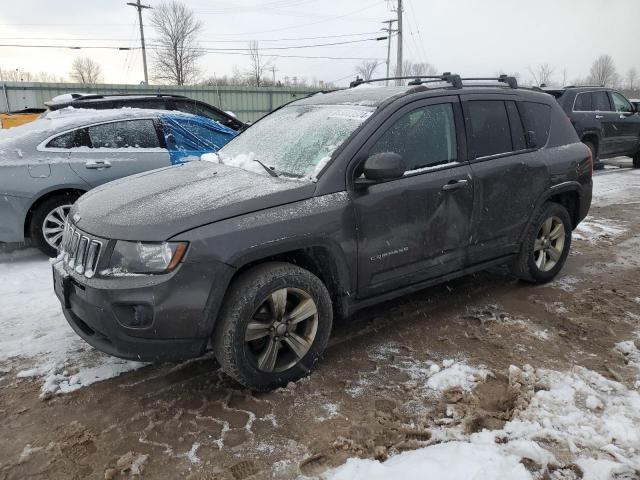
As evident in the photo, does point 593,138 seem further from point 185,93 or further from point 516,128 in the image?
point 185,93

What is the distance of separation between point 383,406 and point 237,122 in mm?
6381

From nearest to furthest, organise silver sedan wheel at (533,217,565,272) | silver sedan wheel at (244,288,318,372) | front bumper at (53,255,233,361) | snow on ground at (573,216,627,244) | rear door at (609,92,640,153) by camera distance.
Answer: front bumper at (53,255,233,361), silver sedan wheel at (244,288,318,372), silver sedan wheel at (533,217,565,272), snow on ground at (573,216,627,244), rear door at (609,92,640,153)

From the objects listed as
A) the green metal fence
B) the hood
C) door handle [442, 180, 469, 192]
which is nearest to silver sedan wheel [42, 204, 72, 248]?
the hood

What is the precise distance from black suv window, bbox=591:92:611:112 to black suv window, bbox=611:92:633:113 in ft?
0.80

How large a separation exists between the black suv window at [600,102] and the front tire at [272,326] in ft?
35.2

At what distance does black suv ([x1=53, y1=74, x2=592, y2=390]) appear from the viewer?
8.93 feet

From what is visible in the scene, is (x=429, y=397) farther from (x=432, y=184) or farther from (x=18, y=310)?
(x=18, y=310)

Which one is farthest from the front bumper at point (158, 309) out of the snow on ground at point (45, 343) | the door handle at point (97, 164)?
the door handle at point (97, 164)

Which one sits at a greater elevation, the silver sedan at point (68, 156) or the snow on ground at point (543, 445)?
the silver sedan at point (68, 156)

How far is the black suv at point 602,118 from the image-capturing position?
10984 mm

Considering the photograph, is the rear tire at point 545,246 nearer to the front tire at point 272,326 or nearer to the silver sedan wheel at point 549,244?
the silver sedan wheel at point 549,244

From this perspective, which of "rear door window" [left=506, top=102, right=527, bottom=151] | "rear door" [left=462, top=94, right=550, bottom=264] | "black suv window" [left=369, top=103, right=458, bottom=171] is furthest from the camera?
"rear door window" [left=506, top=102, right=527, bottom=151]

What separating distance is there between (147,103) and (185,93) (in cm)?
1689

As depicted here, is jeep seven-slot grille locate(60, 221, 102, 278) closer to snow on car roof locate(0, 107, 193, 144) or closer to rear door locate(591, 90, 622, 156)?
snow on car roof locate(0, 107, 193, 144)
